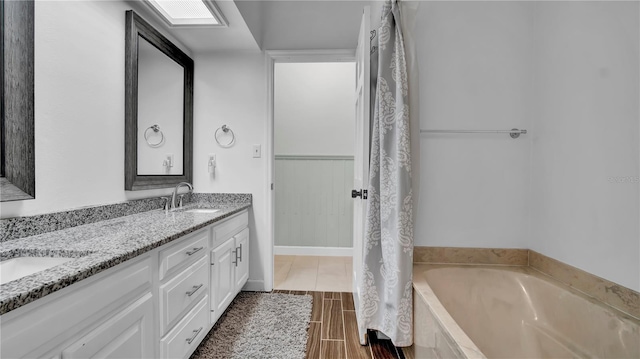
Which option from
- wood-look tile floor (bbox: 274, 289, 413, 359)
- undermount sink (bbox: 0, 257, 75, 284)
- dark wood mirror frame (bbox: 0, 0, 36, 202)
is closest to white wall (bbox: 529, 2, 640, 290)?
wood-look tile floor (bbox: 274, 289, 413, 359)

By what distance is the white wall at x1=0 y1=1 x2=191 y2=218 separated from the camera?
3.93ft

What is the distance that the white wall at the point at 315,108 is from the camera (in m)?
3.51

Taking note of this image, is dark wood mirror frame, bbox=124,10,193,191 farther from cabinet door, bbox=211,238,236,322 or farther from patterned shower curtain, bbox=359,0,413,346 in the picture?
patterned shower curtain, bbox=359,0,413,346

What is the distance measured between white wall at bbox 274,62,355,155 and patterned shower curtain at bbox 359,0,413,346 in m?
1.85

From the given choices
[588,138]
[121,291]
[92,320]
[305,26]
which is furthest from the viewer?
[305,26]

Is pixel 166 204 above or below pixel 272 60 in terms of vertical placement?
below

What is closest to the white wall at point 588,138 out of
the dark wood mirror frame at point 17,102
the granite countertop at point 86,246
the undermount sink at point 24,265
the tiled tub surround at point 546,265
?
the tiled tub surround at point 546,265

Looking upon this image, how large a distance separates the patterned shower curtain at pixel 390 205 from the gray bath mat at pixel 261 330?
46 cm

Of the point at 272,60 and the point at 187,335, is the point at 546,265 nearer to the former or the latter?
the point at 187,335

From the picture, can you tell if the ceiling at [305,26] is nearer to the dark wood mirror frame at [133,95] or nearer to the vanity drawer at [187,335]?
the dark wood mirror frame at [133,95]

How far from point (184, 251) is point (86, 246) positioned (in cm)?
40

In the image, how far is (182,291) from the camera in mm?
1319

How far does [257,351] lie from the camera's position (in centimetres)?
160

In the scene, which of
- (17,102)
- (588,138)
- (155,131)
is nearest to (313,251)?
(155,131)
